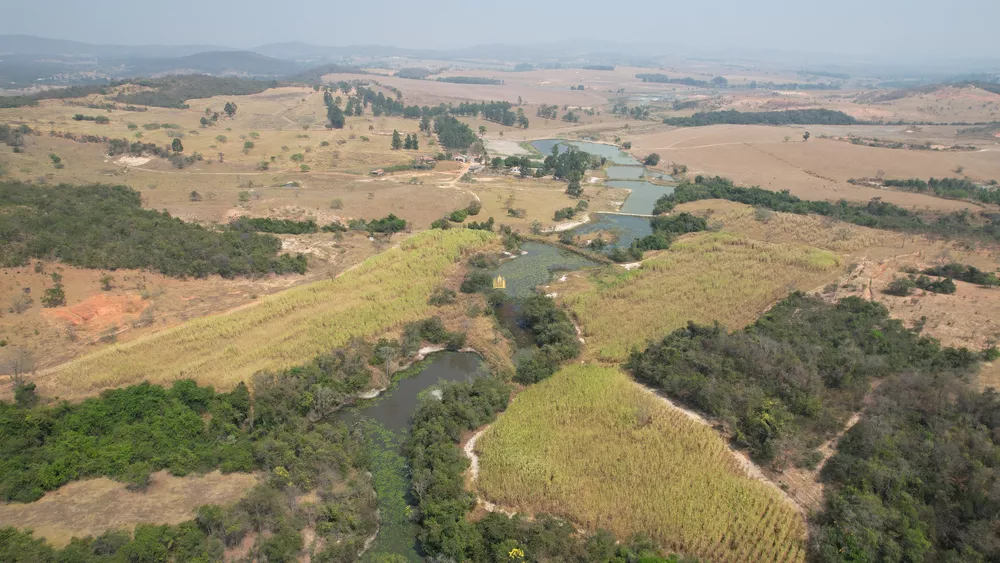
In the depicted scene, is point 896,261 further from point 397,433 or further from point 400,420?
point 397,433

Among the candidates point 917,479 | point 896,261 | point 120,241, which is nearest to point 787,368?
point 917,479

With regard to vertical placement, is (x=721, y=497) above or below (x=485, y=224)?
below

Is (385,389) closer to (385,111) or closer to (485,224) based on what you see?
(485,224)

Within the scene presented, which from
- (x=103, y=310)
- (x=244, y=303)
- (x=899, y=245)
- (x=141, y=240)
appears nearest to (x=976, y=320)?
(x=899, y=245)

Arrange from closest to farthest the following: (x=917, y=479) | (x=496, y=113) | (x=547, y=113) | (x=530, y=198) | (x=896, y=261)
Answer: (x=917, y=479) < (x=896, y=261) < (x=530, y=198) < (x=496, y=113) < (x=547, y=113)

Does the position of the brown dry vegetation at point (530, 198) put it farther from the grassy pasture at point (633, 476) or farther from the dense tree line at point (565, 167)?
the grassy pasture at point (633, 476)

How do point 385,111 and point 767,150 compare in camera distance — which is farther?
point 385,111
